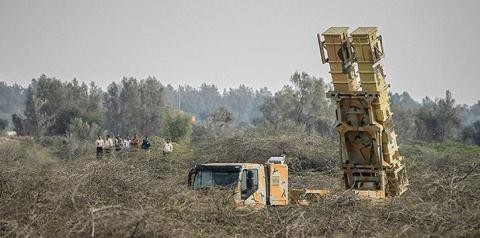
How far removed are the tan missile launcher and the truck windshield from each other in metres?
2.83

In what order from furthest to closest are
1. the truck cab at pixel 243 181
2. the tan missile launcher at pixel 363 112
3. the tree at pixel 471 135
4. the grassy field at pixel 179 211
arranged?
the tree at pixel 471 135, the tan missile launcher at pixel 363 112, the truck cab at pixel 243 181, the grassy field at pixel 179 211

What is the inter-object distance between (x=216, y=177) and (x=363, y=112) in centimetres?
382

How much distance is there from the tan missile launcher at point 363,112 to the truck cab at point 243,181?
1.89 meters

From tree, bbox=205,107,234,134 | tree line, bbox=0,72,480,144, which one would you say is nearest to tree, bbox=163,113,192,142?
tree line, bbox=0,72,480,144

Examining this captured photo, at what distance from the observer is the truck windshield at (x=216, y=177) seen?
16469mm

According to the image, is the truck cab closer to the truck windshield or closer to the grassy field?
the truck windshield

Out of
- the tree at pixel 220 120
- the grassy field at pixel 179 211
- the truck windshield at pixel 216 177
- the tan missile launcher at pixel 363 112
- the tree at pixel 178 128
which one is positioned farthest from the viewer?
the tree at pixel 220 120

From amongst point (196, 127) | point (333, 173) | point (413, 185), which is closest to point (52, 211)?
point (413, 185)

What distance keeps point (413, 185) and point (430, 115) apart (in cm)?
4249

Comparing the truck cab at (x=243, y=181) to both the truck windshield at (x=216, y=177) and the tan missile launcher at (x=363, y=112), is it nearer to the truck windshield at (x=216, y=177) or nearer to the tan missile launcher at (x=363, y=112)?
the truck windshield at (x=216, y=177)

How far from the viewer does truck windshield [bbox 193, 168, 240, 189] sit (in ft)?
54.0

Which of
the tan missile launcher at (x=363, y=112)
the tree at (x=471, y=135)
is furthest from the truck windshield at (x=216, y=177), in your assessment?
the tree at (x=471, y=135)

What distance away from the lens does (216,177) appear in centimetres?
1675

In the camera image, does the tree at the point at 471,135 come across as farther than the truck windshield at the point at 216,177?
Yes
